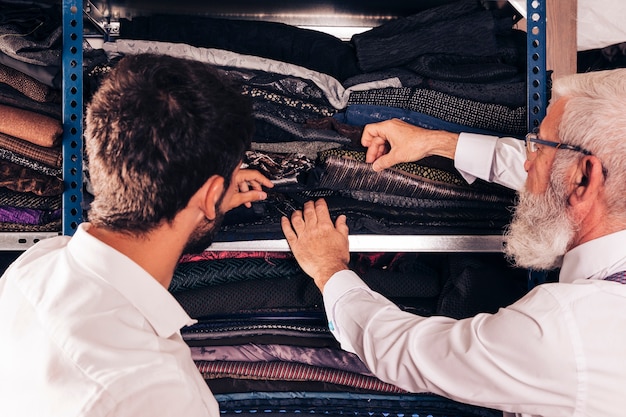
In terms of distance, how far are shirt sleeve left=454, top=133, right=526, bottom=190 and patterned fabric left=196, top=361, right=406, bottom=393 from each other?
19.6 inches

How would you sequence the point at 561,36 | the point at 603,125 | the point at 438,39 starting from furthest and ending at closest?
the point at 561,36
the point at 438,39
the point at 603,125

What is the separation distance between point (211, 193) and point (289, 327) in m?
0.49

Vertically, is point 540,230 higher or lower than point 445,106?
lower

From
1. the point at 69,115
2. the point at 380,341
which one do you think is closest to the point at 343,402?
the point at 380,341

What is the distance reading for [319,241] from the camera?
3.71 ft

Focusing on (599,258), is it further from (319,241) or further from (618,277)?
(319,241)

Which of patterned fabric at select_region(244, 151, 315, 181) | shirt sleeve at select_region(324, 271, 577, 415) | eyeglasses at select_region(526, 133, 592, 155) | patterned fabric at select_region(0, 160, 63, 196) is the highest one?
eyeglasses at select_region(526, 133, 592, 155)

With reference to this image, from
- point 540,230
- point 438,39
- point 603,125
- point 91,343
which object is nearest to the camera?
point 91,343

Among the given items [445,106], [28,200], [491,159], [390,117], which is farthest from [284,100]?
[28,200]

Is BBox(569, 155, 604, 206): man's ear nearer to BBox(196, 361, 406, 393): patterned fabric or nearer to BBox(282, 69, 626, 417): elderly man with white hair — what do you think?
BBox(282, 69, 626, 417): elderly man with white hair

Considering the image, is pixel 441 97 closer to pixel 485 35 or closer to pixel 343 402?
pixel 485 35

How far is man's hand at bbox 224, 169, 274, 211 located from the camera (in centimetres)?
110

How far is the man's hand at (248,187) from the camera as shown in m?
1.10

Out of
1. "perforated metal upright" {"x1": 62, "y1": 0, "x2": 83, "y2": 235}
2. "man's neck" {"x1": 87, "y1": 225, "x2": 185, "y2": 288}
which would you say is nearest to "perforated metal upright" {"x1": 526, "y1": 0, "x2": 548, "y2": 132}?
"man's neck" {"x1": 87, "y1": 225, "x2": 185, "y2": 288}
